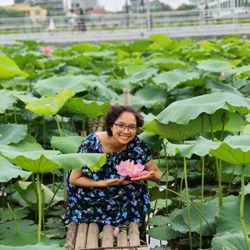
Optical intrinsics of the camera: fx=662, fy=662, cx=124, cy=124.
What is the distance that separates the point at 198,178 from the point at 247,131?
141cm

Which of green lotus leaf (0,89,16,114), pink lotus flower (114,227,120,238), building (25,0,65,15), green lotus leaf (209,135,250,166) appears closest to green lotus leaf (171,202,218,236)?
pink lotus flower (114,227,120,238)

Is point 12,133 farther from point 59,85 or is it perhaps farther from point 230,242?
point 230,242

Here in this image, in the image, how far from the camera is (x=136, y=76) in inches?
248

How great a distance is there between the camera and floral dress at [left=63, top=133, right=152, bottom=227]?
10.3 feet

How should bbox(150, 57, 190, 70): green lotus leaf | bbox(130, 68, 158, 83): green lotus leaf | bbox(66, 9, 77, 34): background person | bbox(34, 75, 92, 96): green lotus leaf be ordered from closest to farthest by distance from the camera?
bbox(34, 75, 92, 96): green lotus leaf → bbox(130, 68, 158, 83): green lotus leaf → bbox(150, 57, 190, 70): green lotus leaf → bbox(66, 9, 77, 34): background person

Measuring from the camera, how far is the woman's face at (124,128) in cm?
305

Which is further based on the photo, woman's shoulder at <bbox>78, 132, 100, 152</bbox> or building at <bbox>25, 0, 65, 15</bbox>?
building at <bbox>25, 0, 65, 15</bbox>

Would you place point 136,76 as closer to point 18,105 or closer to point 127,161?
point 18,105

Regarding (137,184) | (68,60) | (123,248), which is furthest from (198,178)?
(68,60)

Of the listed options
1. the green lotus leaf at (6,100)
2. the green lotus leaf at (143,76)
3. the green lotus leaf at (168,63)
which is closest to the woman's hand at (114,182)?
the green lotus leaf at (6,100)

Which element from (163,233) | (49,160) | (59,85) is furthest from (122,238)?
(59,85)

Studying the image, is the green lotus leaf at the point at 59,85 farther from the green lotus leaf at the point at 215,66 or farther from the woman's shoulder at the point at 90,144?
the woman's shoulder at the point at 90,144

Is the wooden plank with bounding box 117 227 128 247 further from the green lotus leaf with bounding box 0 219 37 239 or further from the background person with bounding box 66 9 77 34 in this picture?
the background person with bounding box 66 9 77 34

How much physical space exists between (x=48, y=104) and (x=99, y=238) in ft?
2.58
